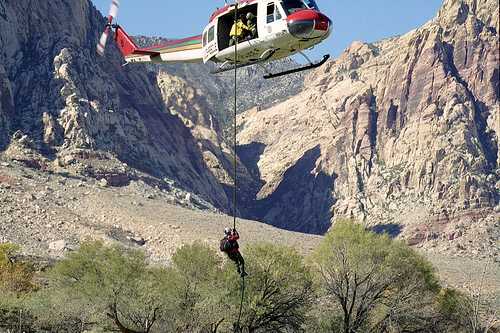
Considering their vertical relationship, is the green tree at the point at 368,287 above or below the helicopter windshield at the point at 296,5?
below

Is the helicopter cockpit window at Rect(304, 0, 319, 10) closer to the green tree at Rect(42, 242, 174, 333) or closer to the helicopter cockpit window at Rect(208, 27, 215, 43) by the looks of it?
the helicopter cockpit window at Rect(208, 27, 215, 43)

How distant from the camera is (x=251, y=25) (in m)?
30.3

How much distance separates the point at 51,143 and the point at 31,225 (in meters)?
36.1

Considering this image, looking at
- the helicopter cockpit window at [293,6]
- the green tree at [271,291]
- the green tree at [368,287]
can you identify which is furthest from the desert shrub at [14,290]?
the helicopter cockpit window at [293,6]

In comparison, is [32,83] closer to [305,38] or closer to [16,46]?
[16,46]

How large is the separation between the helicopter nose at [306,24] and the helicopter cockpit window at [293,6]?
0.54 metres

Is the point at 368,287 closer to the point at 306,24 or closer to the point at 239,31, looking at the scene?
the point at 239,31

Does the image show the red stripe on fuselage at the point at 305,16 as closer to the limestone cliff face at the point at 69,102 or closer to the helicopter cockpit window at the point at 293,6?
the helicopter cockpit window at the point at 293,6

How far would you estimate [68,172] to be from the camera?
431 ft

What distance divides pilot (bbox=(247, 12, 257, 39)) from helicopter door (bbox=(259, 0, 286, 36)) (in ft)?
1.37

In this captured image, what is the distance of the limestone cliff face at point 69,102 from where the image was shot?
135 metres

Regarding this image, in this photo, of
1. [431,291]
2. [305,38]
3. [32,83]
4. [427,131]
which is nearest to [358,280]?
[431,291]

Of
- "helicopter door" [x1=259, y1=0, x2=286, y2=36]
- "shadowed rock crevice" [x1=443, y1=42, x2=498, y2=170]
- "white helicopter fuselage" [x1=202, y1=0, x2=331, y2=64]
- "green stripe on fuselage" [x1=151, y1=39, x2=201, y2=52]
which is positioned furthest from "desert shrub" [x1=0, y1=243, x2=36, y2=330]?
"shadowed rock crevice" [x1=443, y1=42, x2=498, y2=170]

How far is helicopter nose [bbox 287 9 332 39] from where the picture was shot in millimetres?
28609
